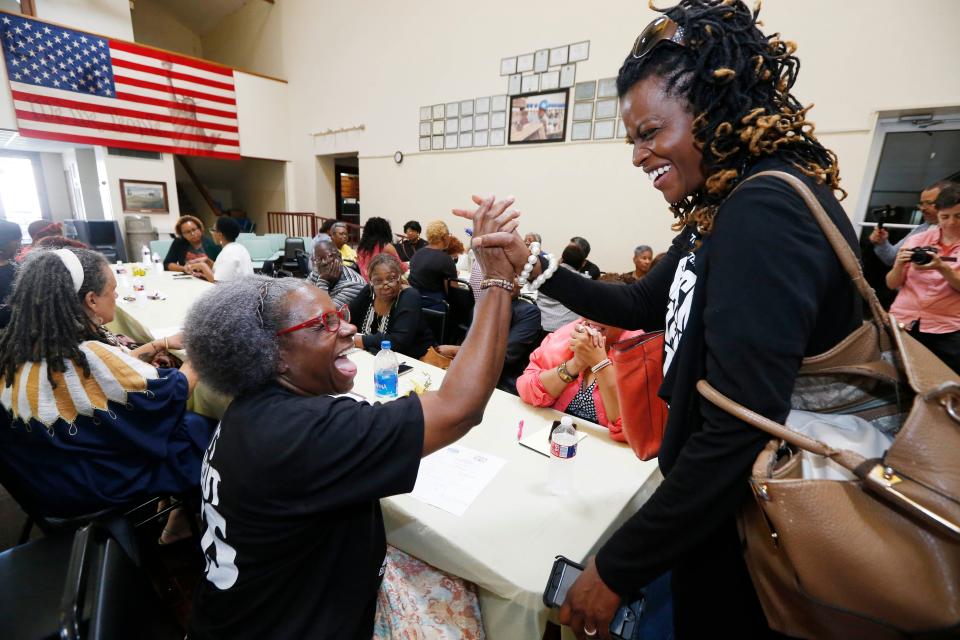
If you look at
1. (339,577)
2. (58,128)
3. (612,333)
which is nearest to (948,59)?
(612,333)

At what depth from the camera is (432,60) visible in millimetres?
7562

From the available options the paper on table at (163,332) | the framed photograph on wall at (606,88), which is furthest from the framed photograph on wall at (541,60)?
the paper on table at (163,332)

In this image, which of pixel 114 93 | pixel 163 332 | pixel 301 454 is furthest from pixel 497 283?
pixel 114 93

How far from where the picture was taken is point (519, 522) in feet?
3.77

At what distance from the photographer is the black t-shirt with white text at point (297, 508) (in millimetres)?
811

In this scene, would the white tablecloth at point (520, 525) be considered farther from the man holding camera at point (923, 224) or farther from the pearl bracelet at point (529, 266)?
the man holding camera at point (923, 224)

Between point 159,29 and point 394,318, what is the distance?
1513cm

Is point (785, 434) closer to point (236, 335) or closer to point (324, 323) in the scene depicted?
point (324, 323)

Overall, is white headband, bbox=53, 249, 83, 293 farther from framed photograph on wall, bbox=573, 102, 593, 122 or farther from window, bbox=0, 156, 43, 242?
window, bbox=0, 156, 43, 242

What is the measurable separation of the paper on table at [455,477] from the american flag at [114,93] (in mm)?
10488

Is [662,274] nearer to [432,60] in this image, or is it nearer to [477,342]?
[477,342]

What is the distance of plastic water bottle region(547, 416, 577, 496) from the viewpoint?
4.19ft

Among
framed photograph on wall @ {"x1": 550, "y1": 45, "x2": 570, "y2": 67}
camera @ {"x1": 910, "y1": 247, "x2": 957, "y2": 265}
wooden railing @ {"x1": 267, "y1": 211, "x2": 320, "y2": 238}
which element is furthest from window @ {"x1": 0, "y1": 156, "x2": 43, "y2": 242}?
camera @ {"x1": 910, "y1": 247, "x2": 957, "y2": 265}

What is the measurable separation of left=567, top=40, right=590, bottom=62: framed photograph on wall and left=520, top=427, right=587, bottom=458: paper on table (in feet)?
19.7
